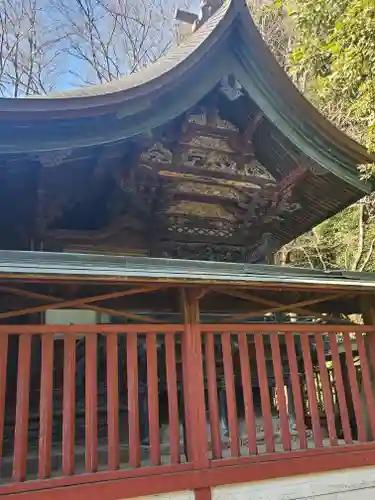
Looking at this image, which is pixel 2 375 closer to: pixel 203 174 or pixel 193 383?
pixel 193 383

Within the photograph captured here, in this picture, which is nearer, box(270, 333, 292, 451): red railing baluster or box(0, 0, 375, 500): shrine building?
box(0, 0, 375, 500): shrine building

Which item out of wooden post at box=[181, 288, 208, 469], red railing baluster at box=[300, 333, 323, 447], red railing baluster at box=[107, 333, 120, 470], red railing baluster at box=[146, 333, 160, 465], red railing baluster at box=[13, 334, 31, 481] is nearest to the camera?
red railing baluster at box=[13, 334, 31, 481]

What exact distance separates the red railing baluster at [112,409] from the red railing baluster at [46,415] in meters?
0.42

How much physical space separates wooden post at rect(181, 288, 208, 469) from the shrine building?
0.5 inches

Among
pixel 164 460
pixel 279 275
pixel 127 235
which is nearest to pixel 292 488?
pixel 164 460

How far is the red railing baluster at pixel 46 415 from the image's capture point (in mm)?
3045

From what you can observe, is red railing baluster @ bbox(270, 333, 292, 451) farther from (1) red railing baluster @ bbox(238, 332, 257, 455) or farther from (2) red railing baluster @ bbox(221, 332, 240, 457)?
(2) red railing baluster @ bbox(221, 332, 240, 457)

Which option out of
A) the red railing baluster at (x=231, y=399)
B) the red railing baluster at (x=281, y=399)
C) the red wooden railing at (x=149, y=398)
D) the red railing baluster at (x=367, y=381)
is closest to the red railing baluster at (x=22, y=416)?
the red wooden railing at (x=149, y=398)

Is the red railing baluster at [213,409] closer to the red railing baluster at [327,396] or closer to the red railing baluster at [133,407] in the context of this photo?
the red railing baluster at [133,407]

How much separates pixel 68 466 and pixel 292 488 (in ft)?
5.90

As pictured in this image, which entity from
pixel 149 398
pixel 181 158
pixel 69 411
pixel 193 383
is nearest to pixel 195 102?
pixel 181 158

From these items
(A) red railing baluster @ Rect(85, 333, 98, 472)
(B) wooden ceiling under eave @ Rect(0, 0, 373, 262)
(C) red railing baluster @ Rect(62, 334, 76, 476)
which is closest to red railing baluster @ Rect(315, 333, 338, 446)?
(B) wooden ceiling under eave @ Rect(0, 0, 373, 262)

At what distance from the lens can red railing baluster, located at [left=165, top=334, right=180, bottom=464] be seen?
11.2 feet

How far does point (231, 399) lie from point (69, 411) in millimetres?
1306
